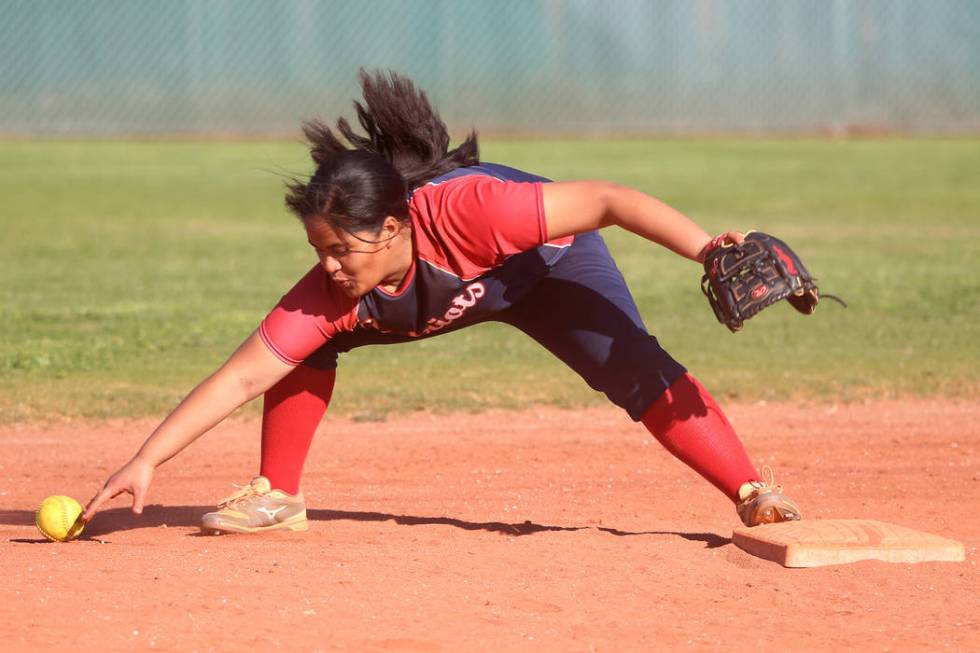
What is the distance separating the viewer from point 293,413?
4656mm

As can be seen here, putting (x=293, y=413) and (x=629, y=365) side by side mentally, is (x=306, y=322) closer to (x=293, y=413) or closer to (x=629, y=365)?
(x=293, y=413)

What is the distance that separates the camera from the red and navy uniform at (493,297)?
158 inches

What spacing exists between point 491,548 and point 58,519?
52.9 inches

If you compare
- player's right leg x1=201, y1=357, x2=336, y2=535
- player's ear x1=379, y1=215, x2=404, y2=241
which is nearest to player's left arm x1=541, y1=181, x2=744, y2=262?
player's ear x1=379, y1=215, x2=404, y2=241

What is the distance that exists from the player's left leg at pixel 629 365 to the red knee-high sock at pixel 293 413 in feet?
2.14

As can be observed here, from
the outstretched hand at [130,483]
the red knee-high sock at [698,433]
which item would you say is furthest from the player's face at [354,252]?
the red knee-high sock at [698,433]

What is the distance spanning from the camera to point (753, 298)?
12.5 ft

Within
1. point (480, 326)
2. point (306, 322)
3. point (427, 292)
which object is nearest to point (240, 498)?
point (306, 322)

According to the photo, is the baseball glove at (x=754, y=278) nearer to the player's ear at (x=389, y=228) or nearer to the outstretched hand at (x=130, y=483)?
the player's ear at (x=389, y=228)

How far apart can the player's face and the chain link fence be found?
64.3ft

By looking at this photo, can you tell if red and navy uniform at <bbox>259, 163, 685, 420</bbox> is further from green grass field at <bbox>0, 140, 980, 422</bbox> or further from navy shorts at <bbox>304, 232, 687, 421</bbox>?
green grass field at <bbox>0, 140, 980, 422</bbox>

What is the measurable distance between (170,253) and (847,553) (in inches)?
382

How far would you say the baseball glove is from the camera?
12.5 feet

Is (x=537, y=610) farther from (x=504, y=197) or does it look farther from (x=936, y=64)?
(x=936, y=64)
